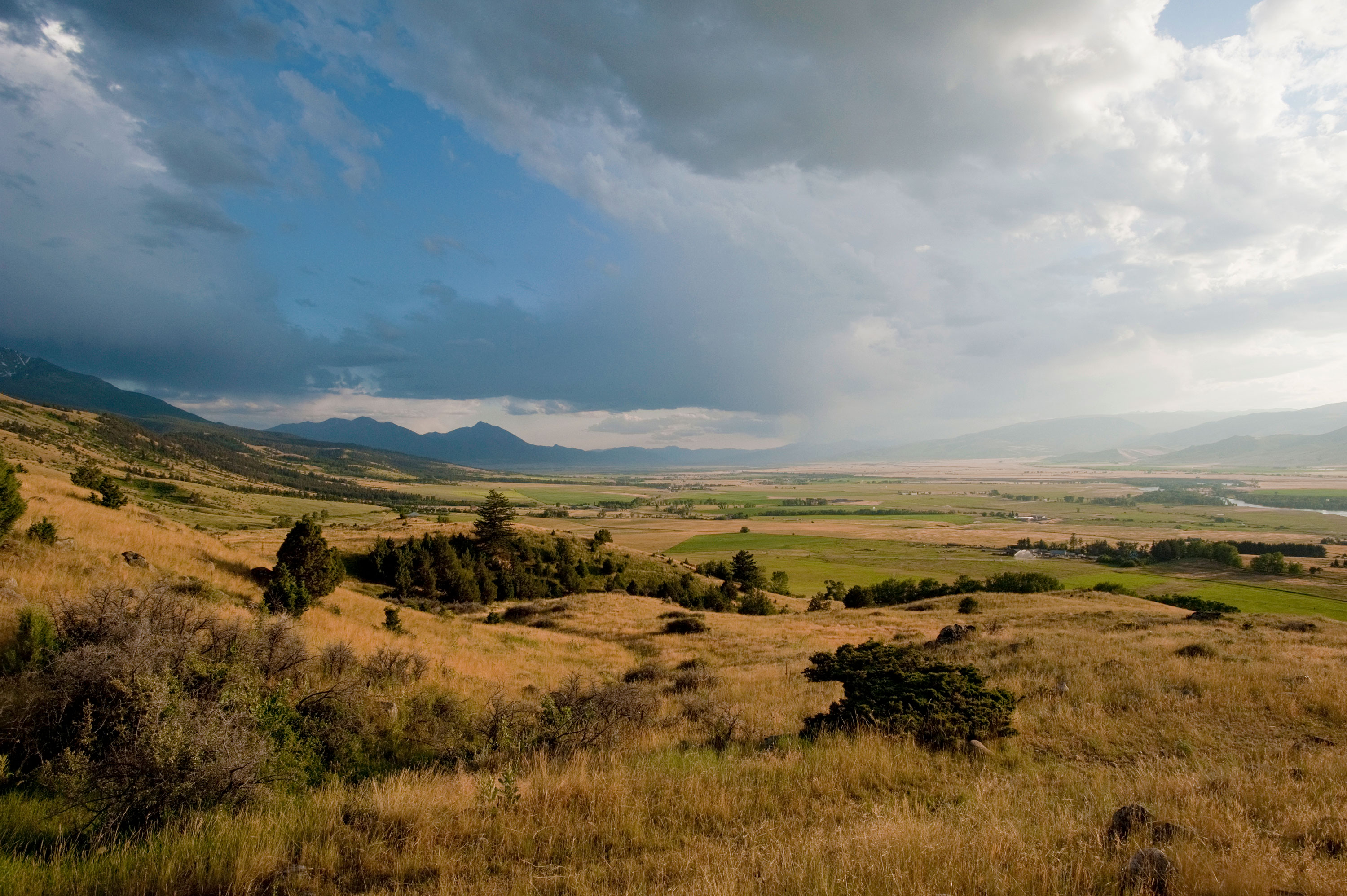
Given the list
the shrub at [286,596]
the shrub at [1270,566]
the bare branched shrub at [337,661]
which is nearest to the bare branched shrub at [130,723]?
the bare branched shrub at [337,661]

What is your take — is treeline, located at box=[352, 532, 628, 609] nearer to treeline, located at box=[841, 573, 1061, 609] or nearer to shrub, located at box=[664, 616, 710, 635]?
shrub, located at box=[664, 616, 710, 635]

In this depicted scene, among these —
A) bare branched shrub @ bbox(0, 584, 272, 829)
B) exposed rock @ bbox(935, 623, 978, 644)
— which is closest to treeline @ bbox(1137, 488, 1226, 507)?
exposed rock @ bbox(935, 623, 978, 644)

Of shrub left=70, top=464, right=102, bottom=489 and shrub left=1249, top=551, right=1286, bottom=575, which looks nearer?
shrub left=70, top=464, right=102, bottom=489

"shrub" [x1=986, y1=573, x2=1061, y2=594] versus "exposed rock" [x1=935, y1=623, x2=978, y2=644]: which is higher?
"exposed rock" [x1=935, y1=623, x2=978, y2=644]

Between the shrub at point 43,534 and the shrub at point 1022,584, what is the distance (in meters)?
57.4

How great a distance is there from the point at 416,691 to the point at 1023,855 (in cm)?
1208

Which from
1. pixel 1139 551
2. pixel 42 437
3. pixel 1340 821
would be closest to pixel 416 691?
pixel 1340 821

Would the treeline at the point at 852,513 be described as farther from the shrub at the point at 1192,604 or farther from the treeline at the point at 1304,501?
the shrub at the point at 1192,604

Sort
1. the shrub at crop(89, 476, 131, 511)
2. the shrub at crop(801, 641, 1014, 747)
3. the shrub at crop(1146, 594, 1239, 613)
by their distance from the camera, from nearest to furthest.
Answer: the shrub at crop(801, 641, 1014, 747), the shrub at crop(89, 476, 131, 511), the shrub at crop(1146, 594, 1239, 613)

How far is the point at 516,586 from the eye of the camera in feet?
149

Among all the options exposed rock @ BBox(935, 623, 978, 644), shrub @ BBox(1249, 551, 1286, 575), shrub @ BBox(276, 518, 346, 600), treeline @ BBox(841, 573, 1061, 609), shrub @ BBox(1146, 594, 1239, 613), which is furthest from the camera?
shrub @ BBox(1249, 551, 1286, 575)

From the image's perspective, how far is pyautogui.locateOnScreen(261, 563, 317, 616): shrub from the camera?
17094 millimetres

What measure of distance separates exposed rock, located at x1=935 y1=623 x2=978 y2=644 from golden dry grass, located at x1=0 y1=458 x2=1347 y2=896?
253 inches

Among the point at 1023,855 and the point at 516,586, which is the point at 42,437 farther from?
the point at 1023,855
